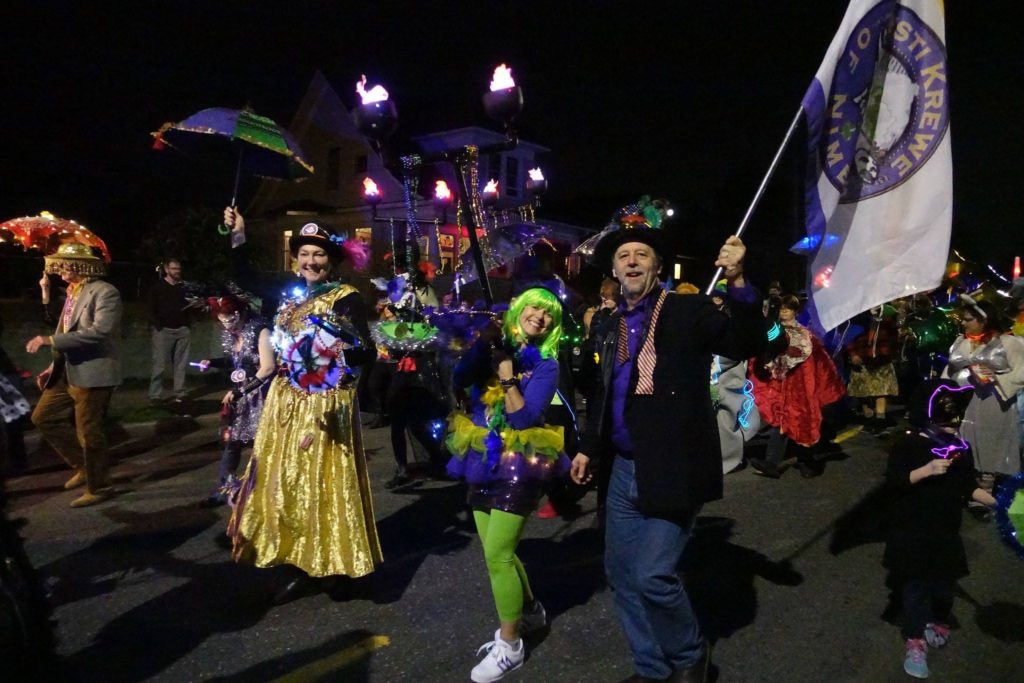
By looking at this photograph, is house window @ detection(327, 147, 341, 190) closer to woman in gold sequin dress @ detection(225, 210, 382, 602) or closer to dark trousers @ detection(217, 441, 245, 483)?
dark trousers @ detection(217, 441, 245, 483)

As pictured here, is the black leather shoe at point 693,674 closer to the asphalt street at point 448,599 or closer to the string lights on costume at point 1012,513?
the asphalt street at point 448,599

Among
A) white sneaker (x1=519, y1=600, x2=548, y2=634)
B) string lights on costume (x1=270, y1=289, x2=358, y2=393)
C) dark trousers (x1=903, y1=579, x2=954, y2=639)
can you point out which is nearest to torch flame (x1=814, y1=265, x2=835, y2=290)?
dark trousers (x1=903, y1=579, x2=954, y2=639)

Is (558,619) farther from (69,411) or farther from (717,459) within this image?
(69,411)

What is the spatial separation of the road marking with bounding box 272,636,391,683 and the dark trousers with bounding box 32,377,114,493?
3.42 m

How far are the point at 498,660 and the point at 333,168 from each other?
86.4 ft

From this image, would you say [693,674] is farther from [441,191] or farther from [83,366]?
[441,191]

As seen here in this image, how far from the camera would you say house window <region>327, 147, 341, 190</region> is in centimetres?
2714

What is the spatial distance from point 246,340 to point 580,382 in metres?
2.54

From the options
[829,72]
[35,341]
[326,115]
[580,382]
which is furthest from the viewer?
[326,115]

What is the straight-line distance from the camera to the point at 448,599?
406 cm

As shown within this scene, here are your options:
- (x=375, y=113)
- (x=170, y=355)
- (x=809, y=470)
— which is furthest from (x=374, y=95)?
(x=170, y=355)

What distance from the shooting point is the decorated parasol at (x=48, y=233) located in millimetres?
5891

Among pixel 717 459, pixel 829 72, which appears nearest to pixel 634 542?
pixel 717 459

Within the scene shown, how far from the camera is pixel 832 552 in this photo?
506 cm
